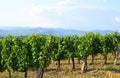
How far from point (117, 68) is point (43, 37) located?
21.6 meters

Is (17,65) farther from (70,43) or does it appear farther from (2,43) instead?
(70,43)

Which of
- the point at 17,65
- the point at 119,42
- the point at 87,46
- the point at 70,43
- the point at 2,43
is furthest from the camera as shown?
the point at 119,42

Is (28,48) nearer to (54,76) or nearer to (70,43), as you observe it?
(54,76)

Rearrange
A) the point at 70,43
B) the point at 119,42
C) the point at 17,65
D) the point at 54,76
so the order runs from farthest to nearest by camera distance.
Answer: the point at 119,42 < the point at 70,43 < the point at 54,76 < the point at 17,65

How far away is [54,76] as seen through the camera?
56.2 m

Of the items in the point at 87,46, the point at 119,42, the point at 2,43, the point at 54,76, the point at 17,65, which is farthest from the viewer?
the point at 119,42

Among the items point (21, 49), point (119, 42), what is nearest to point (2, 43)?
point (21, 49)

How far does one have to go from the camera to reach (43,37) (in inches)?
1913

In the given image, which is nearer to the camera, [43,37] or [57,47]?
[43,37]

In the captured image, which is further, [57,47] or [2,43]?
[57,47]

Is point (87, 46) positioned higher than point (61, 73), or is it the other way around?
point (87, 46)

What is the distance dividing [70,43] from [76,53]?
3.79 m

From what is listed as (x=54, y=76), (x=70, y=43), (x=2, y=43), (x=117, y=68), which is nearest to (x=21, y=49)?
(x=2, y=43)

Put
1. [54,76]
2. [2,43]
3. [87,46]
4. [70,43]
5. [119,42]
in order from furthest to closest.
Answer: [119,42] < [70,43] < [87,46] < [54,76] < [2,43]
